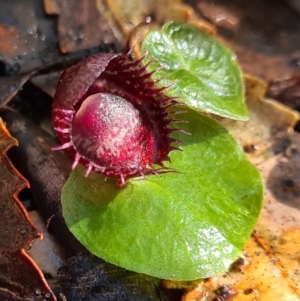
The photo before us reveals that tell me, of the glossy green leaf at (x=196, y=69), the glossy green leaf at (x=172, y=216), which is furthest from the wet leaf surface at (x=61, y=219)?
the glossy green leaf at (x=196, y=69)

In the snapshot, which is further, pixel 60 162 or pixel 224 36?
pixel 224 36

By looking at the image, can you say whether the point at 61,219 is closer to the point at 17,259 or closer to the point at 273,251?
the point at 17,259

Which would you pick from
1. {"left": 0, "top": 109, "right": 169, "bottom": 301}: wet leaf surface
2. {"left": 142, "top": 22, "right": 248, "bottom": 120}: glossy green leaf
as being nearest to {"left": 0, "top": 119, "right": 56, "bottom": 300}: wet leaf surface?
{"left": 0, "top": 109, "right": 169, "bottom": 301}: wet leaf surface

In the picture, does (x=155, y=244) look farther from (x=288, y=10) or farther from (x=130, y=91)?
(x=288, y=10)

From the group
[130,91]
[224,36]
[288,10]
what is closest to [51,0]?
[130,91]

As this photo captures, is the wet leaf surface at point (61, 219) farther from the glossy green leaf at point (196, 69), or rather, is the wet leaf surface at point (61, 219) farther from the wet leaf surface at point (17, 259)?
the glossy green leaf at point (196, 69)

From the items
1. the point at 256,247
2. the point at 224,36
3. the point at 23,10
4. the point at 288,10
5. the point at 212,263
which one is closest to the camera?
the point at 212,263
